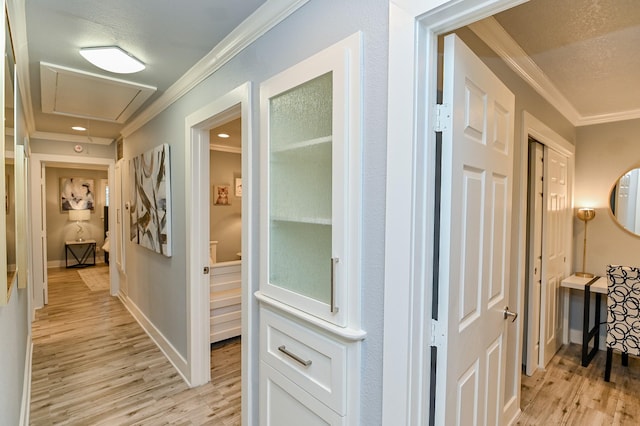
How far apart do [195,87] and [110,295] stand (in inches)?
170

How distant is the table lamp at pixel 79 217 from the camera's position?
7398mm

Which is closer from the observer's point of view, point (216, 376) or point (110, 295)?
point (216, 376)

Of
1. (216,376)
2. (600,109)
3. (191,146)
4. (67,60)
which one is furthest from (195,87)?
(600,109)

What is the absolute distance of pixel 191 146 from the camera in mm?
2463

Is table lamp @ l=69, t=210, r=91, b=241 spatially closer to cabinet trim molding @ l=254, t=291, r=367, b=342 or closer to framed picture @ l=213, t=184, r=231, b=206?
framed picture @ l=213, t=184, r=231, b=206

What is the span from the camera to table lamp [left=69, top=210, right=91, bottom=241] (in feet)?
24.3

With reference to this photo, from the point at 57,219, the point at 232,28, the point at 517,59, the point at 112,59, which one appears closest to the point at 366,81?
the point at 232,28

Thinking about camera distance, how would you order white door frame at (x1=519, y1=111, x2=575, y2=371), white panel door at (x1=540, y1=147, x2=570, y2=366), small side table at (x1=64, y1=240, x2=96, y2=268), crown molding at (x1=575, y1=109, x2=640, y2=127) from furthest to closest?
small side table at (x1=64, y1=240, x2=96, y2=268), crown molding at (x1=575, y1=109, x2=640, y2=127), white panel door at (x1=540, y1=147, x2=570, y2=366), white door frame at (x1=519, y1=111, x2=575, y2=371)

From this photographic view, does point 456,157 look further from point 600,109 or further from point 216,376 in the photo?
point 600,109

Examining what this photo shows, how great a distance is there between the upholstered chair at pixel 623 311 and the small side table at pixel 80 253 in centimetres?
921

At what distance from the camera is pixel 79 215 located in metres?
7.47

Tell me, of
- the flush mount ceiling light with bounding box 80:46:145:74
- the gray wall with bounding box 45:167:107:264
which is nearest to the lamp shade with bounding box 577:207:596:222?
the flush mount ceiling light with bounding box 80:46:145:74

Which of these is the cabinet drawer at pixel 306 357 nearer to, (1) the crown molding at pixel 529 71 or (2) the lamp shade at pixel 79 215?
(1) the crown molding at pixel 529 71

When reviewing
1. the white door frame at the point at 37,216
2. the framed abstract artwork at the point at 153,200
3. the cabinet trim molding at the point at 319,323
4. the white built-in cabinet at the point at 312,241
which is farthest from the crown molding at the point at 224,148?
the cabinet trim molding at the point at 319,323
